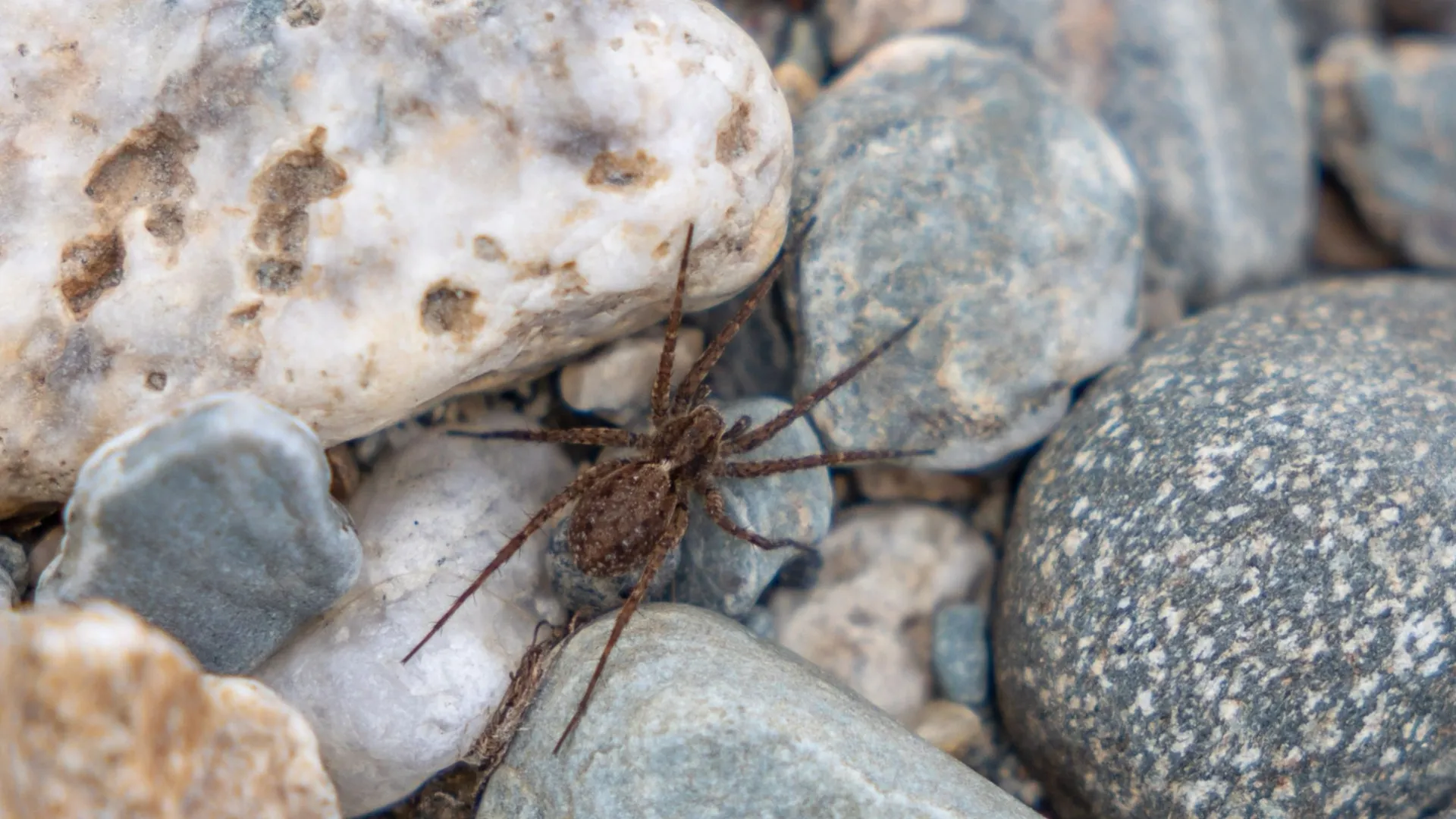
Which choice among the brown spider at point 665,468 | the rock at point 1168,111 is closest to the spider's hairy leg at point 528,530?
the brown spider at point 665,468

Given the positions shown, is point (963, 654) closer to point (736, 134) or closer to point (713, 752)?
point (713, 752)

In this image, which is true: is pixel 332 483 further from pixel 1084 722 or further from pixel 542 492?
pixel 1084 722

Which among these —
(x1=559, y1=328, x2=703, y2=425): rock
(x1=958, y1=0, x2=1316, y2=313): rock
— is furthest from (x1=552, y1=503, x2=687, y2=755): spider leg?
(x1=958, y1=0, x2=1316, y2=313): rock

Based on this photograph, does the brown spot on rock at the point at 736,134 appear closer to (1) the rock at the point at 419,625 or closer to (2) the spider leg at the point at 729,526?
(2) the spider leg at the point at 729,526

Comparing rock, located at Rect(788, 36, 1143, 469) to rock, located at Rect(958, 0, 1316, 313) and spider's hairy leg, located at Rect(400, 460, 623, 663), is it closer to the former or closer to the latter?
rock, located at Rect(958, 0, 1316, 313)

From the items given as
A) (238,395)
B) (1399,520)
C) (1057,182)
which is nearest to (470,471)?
(238,395)

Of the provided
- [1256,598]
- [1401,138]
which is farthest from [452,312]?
[1401,138]
